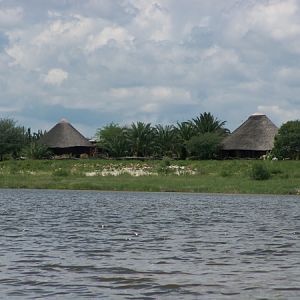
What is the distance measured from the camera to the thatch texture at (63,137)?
339ft

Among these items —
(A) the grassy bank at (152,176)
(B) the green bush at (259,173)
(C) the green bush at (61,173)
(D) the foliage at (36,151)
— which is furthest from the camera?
(D) the foliage at (36,151)

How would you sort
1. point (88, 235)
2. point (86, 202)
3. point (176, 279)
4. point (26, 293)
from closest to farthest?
point (26, 293) < point (176, 279) < point (88, 235) < point (86, 202)

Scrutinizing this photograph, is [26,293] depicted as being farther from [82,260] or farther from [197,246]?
[197,246]

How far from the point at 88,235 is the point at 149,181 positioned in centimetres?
3749

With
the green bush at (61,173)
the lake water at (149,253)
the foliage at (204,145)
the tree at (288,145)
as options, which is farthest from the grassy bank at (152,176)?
the lake water at (149,253)

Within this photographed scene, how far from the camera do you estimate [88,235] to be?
27.7 m

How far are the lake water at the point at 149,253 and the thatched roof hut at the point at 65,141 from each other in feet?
196

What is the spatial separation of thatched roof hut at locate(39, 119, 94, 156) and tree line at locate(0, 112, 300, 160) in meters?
2.05

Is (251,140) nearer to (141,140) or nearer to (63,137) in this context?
(141,140)

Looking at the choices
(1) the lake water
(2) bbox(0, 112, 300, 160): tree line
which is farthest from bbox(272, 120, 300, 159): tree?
(1) the lake water

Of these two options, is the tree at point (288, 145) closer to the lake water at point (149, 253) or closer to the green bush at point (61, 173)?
the green bush at point (61, 173)

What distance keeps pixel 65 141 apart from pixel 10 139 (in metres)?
6.80

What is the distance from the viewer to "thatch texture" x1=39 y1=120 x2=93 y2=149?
103188 millimetres

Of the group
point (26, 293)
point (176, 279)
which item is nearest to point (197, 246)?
point (176, 279)
